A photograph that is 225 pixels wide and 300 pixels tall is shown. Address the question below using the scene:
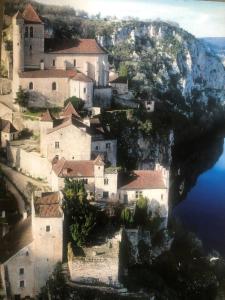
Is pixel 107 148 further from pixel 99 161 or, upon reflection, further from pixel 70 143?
pixel 99 161

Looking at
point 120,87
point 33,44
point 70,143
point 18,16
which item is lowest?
point 70,143

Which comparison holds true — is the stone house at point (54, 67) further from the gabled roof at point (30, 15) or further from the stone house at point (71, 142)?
the stone house at point (71, 142)

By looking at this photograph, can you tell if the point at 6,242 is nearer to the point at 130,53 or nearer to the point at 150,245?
the point at 150,245

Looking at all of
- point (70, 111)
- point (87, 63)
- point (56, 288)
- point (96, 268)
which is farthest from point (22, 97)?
point (56, 288)

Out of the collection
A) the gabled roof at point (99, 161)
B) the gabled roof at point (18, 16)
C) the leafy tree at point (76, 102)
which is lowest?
the gabled roof at point (99, 161)

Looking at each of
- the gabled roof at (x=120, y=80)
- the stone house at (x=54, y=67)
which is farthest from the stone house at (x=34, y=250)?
the stone house at (x=54, y=67)

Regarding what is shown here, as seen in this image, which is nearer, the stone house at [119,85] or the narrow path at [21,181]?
the narrow path at [21,181]

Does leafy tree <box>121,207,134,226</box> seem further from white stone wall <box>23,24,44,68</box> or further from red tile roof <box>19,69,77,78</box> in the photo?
white stone wall <box>23,24,44,68</box>

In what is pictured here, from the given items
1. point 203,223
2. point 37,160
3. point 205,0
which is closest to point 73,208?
point 37,160
